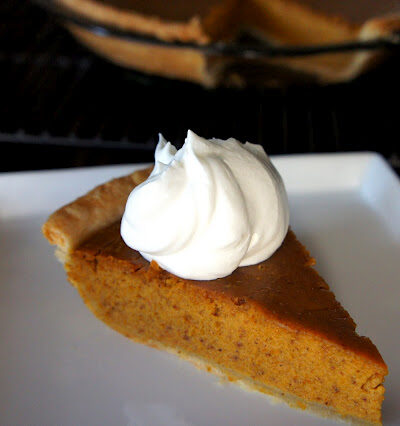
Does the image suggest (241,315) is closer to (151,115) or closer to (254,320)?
(254,320)

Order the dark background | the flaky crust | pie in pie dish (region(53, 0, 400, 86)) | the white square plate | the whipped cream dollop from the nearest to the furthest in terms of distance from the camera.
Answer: the whipped cream dollop, the white square plate, the flaky crust, pie in pie dish (region(53, 0, 400, 86)), the dark background

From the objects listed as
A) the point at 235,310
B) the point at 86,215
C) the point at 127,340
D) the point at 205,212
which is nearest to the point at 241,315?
the point at 235,310

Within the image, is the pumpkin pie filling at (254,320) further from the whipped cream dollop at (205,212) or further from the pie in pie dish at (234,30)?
the pie in pie dish at (234,30)

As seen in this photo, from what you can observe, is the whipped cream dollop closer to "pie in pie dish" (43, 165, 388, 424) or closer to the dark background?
"pie in pie dish" (43, 165, 388, 424)

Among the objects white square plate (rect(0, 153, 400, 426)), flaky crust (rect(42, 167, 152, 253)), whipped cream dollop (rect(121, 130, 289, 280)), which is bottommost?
white square plate (rect(0, 153, 400, 426))

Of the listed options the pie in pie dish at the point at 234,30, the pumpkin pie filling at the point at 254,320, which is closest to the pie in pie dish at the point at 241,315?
the pumpkin pie filling at the point at 254,320

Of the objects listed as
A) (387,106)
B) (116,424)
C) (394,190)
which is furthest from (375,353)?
(387,106)

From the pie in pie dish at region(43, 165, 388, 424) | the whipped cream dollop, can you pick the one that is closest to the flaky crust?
the pie in pie dish at region(43, 165, 388, 424)
